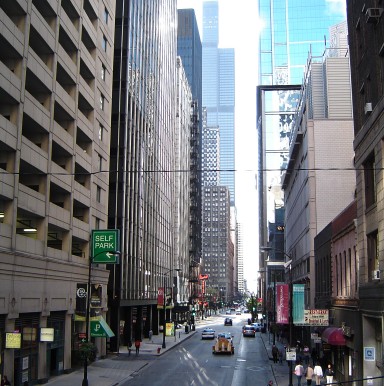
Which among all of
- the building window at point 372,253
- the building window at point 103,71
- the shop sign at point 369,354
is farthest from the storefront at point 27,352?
the building window at point 103,71

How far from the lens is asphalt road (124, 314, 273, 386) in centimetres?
3747

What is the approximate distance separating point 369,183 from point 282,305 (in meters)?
21.8

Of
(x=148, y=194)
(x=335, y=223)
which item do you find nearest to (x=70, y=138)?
(x=335, y=223)

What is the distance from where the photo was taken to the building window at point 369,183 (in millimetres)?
27703

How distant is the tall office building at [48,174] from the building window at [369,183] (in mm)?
13259

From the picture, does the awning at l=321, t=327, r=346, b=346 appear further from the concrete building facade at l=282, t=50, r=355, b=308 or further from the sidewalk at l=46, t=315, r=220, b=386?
the concrete building facade at l=282, t=50, r=355, b=308

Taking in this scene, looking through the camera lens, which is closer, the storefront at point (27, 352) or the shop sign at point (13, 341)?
the shop sign at point (13, 341)

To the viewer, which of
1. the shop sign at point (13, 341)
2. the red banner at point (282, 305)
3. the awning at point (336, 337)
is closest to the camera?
the shop sign at point (13, 341)

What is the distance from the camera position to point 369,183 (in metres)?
28.2

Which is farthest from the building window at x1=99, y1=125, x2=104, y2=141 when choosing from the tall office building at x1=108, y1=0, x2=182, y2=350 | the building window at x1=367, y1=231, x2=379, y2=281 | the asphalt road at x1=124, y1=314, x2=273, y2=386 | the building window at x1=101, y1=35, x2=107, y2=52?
the building window at x1=367, y1=231, x2=379, y2=281

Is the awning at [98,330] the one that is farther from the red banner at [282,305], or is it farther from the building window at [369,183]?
the building window at [369,183]

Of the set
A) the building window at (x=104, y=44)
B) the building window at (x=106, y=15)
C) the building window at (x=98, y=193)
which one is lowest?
the building window at (x=98, y=193)

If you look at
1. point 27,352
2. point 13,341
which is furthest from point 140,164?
point 13,341

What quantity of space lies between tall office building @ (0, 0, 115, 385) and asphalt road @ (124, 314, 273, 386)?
6261 mm
